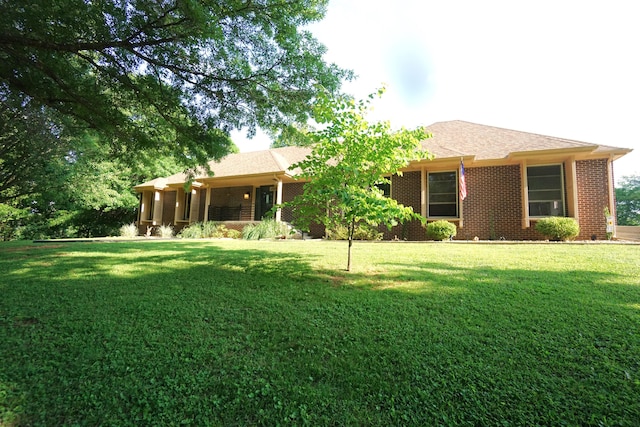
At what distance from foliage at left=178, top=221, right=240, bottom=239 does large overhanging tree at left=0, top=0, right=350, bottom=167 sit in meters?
7.97

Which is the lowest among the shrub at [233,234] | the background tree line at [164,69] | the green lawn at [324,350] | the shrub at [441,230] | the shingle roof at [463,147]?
the green lawn at [324,350]

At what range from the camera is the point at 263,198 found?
16344 mm

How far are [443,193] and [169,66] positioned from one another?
10.6 metres

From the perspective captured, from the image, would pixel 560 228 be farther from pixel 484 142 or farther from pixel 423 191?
pixel 484 142

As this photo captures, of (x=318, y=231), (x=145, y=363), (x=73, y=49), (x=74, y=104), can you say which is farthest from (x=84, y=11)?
(x=318, y=231)

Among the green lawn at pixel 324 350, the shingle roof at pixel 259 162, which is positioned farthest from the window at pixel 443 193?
the green lawn at pixel 324 350

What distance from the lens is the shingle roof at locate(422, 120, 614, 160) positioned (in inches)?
395

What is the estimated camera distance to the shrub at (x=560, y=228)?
900 cm

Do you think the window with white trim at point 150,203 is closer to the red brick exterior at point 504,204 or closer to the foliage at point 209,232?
the foliage at point 209,232

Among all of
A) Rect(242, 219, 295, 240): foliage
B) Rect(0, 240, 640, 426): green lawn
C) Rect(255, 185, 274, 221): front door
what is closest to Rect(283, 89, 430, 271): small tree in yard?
Rect(0, 240, 640, 426): green lawn

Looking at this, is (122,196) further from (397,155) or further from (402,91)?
(397,155)

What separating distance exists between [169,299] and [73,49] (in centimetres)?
422

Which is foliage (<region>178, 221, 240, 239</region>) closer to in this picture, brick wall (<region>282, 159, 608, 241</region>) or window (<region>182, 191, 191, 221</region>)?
window (<region>182, 191, 191, 221</region>)

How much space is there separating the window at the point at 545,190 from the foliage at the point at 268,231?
9684 millimetres
